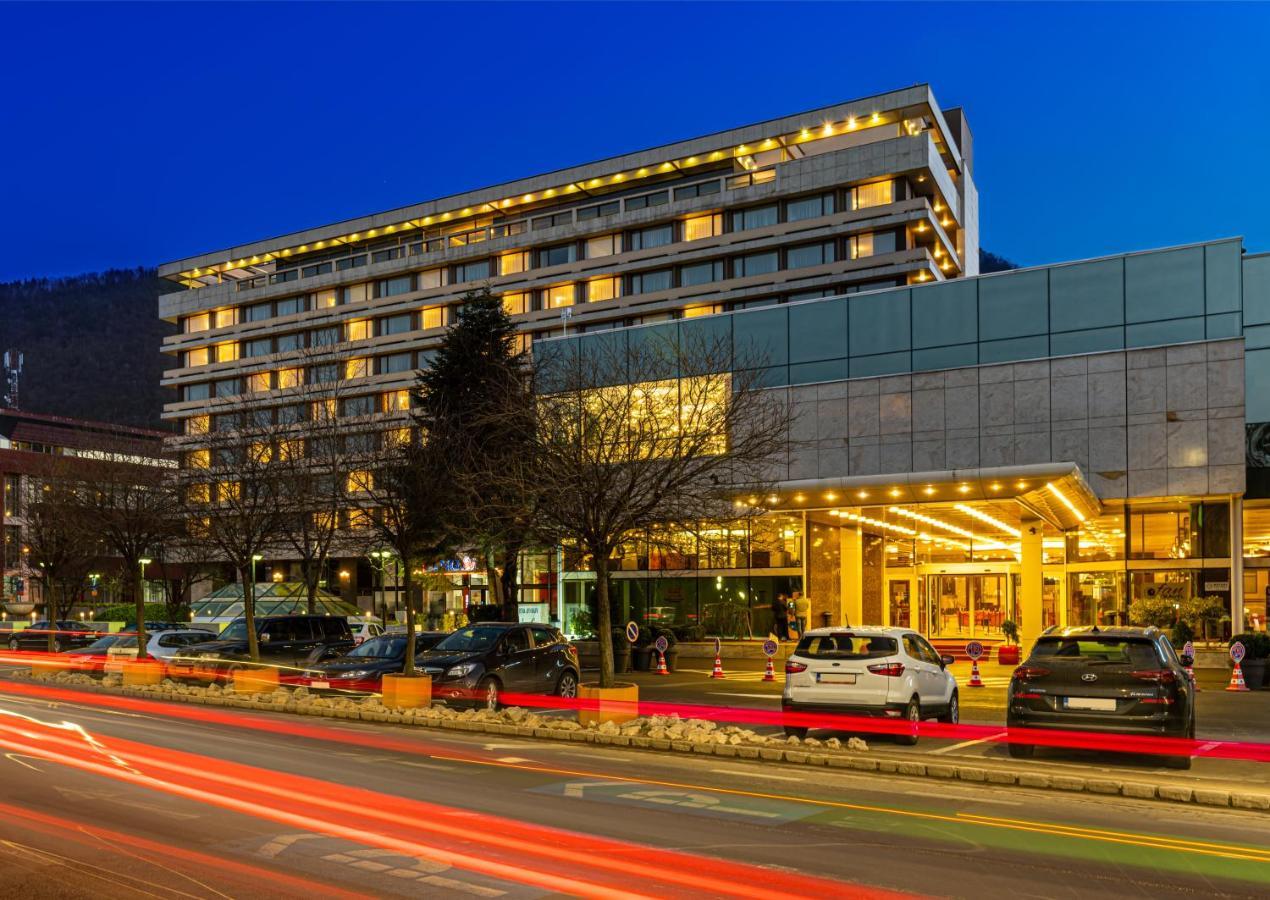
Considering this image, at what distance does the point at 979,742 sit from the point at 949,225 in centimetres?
5924

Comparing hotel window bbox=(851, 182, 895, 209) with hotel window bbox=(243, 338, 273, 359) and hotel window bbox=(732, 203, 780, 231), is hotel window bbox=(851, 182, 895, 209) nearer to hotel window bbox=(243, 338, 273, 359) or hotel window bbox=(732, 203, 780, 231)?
hotel window bbox=(732, 203, 780, 231)

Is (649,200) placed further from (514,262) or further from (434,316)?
(434,316)

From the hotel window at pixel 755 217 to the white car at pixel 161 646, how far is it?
46.3 meters

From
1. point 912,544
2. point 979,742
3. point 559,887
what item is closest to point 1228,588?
point 912,544

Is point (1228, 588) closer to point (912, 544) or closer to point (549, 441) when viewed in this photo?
point (912, 544)

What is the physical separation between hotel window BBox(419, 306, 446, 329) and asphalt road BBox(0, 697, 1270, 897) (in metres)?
68.1

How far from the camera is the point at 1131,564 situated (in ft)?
123

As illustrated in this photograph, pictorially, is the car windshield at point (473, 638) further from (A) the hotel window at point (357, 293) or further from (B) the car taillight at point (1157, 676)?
(A) the hotel window at point (357, 293)

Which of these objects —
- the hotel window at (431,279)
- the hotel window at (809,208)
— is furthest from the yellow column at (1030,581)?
the hotel window at (431,279)

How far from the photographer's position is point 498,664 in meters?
20.9

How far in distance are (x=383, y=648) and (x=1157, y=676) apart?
15.0m

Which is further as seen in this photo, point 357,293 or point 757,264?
point 357,293

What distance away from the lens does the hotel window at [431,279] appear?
82062mm

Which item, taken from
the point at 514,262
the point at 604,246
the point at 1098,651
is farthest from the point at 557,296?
the point at 1098,651
